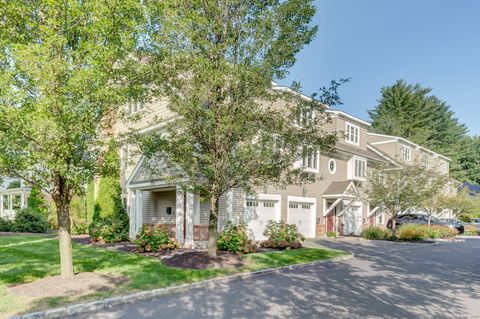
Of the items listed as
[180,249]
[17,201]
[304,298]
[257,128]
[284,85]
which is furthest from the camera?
[17,201]

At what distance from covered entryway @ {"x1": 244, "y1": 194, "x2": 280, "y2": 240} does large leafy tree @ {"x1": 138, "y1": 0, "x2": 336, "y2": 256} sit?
636cm

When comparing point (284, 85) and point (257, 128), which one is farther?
point (284, 85)

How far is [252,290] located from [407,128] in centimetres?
5324

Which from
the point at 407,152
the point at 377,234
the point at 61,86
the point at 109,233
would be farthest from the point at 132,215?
the point at 407,152

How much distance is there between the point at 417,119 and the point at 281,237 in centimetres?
4844

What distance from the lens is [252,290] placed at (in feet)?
29.0

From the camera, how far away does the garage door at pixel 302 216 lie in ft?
68.6

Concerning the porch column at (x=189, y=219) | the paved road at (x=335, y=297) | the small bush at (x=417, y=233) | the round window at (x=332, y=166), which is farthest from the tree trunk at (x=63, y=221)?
the small bush at (x=417, y=233)

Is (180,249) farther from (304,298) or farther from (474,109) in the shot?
(474,109)

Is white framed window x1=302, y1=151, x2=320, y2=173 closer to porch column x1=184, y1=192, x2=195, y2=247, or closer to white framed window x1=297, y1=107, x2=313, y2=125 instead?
porch column x1=184, y1=192, x2=195, y2=247

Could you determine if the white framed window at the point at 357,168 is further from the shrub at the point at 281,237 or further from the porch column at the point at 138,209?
the porch column at the point at 138,209

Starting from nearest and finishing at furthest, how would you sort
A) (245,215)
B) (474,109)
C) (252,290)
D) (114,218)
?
(252,290) → (245,215) → (114,218) → (474,109)

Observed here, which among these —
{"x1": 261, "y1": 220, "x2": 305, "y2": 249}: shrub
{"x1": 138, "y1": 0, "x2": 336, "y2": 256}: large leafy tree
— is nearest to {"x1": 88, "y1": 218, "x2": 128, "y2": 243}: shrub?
{"x1": 261, "y1": 220, "x2": 305, "y2": 249}: shrub

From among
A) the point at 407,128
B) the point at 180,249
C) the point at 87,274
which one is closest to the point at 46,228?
the point at 180,249
